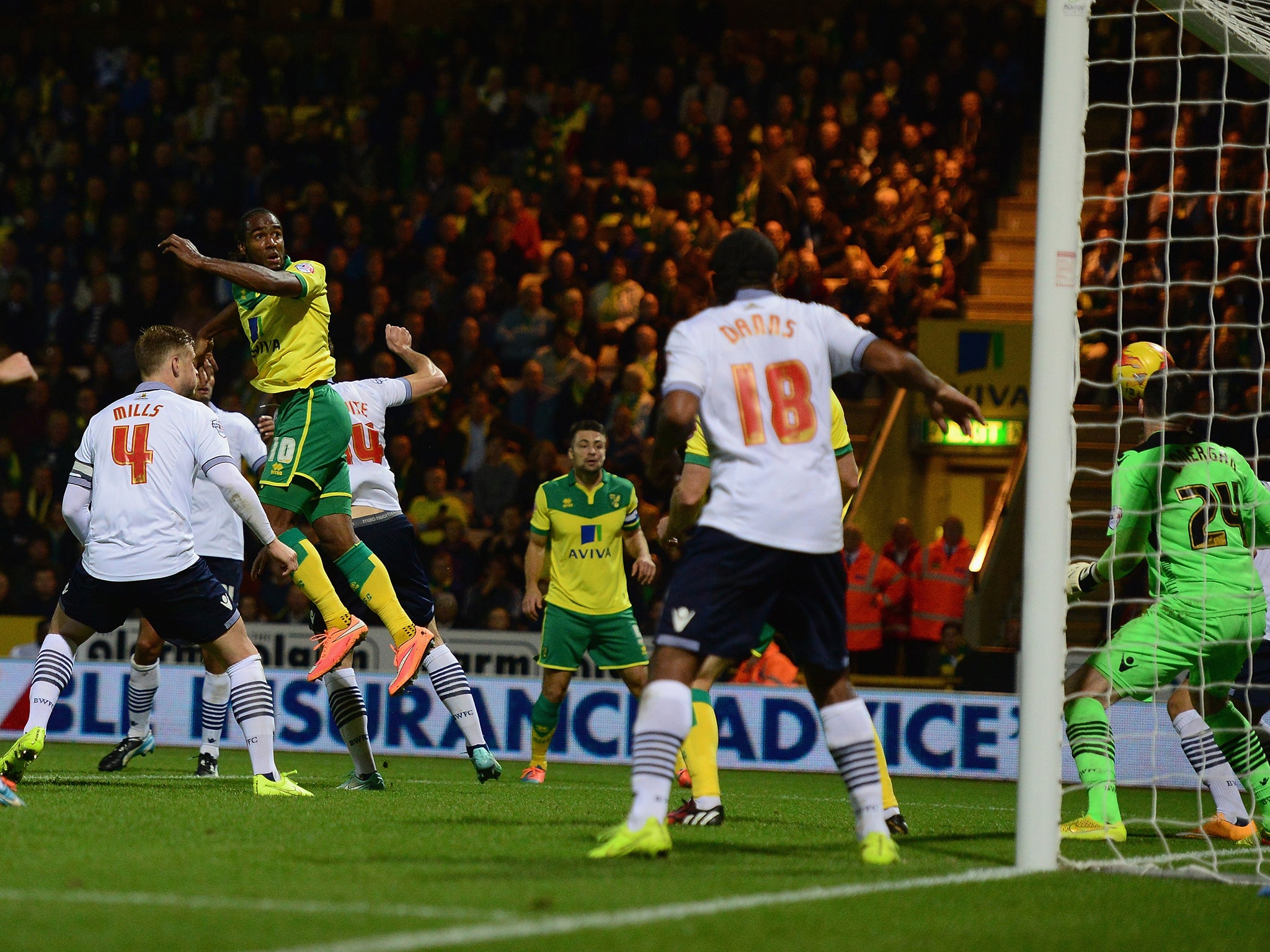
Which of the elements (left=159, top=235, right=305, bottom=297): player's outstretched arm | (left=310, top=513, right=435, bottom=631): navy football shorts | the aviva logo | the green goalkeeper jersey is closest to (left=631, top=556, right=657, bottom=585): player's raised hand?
(left=310, top=513, right=435, bottom=631): navy football shorts

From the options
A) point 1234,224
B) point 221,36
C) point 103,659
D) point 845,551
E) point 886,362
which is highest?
point 221,36

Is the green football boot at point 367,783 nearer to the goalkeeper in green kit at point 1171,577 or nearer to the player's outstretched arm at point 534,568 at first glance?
the player's outstretched arm at point 534,568

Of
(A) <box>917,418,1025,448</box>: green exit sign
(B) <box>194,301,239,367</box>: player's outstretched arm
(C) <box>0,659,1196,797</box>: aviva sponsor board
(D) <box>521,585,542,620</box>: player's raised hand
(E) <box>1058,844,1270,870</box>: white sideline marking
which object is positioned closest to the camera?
(E) <box>1058,844,1270,870</box>: white sideline marking

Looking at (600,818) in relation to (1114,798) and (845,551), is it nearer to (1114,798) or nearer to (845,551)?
(1114,798)

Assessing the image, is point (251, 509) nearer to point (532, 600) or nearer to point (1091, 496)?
point (532, 600)

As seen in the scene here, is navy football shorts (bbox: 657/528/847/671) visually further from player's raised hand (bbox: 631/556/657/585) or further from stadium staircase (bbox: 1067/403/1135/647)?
stadium staircase (bbox: 1067/403/1135/647)

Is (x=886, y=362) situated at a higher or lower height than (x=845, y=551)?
higher

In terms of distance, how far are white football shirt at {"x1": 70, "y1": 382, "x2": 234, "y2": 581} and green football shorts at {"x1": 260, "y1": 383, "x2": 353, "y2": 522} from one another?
0.67 metres

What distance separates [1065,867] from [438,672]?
4.36 meters

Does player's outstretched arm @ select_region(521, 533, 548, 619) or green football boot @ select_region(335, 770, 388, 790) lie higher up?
player's outstretched arm @ select_region(521, 533, 548, 619)

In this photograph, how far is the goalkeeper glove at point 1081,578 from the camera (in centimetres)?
687

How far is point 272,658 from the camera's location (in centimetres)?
1501

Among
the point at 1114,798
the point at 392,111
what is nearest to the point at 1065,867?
the point at 1114,798

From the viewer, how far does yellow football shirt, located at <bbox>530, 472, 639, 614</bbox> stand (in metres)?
10.9
